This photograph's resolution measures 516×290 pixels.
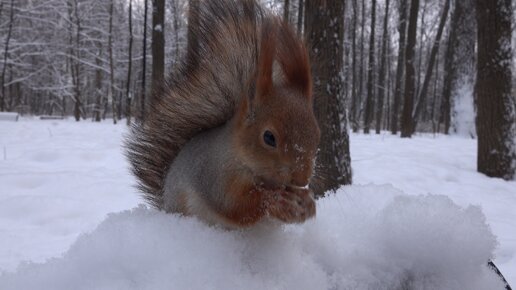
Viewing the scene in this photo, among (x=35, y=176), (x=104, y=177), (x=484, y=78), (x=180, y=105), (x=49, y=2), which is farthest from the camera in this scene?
(x=49, y=2)

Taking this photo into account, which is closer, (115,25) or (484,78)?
(484,78)

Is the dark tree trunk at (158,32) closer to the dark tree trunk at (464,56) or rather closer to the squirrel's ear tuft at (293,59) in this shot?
the squirrel's ear tuft at (293,59)

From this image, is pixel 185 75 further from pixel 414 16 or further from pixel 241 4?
pixel 414 16

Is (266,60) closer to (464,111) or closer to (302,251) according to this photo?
(302,251)

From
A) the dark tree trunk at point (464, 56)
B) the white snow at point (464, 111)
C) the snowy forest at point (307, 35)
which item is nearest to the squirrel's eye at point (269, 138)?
the snowy forest at point (307, 35)

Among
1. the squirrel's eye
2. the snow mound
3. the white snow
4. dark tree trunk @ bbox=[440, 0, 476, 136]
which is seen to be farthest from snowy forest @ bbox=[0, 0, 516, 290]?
the white snow

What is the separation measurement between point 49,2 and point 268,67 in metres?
19.6

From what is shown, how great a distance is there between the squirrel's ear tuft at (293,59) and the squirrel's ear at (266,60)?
0.12ft

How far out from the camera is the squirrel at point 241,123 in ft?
3.31

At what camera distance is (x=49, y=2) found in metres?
17.5

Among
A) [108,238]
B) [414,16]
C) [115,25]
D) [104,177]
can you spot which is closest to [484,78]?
[104,177]

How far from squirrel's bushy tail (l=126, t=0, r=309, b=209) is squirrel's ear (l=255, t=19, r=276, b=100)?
1 cm

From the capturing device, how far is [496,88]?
4512mm

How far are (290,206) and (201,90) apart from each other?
450 mm
